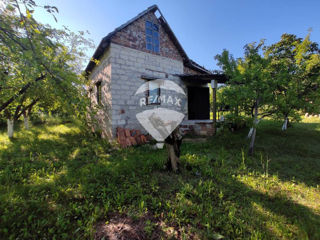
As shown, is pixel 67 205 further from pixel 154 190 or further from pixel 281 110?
pixel 281 110

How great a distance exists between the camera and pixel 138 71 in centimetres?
576

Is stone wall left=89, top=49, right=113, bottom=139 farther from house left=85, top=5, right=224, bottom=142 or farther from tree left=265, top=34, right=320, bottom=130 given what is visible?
tree left=265, top=34, right=320, bottom=130

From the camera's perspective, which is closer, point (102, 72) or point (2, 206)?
point (2, 206)

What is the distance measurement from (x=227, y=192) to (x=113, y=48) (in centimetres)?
607

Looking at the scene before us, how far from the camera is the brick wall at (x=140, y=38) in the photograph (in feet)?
17.8

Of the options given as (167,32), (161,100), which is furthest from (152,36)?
(161,100)

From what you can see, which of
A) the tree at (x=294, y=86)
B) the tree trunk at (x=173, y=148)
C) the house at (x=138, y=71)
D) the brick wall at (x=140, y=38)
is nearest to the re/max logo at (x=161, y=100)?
the house at (x=138, y=71)

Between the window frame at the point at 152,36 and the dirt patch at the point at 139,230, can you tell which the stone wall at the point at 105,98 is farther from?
the dirt patch at the point at 139,230

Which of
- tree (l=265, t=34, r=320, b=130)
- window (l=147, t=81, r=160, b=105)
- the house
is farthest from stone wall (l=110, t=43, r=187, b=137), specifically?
tree (l=265, t=34, r=320, b=130)

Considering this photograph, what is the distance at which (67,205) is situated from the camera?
1.98 metres

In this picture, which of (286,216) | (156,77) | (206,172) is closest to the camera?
(286,216)

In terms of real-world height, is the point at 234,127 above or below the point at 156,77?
below

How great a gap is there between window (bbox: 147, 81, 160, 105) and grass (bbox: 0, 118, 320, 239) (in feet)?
10.7

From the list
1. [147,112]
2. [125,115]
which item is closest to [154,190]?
[125,115]
